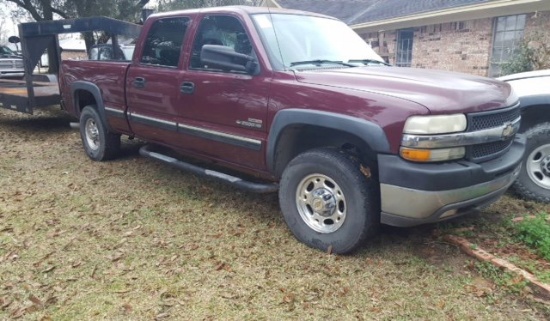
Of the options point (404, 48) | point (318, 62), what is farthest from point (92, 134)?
point (404, 48)

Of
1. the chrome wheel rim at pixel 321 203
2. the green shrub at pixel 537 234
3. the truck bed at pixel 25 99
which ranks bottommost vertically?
the green shrub at pixel 537 234

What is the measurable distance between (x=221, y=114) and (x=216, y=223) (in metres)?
1.05

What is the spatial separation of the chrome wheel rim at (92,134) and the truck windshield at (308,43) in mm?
3444

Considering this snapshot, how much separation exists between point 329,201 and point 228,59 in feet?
4.72

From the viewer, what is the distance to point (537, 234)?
3.49 meters

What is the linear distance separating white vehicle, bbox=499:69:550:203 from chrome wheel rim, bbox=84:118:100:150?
17.7 feet

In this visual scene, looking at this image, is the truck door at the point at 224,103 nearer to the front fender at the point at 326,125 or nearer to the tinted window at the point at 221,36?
the tinted window at the point at 221,36

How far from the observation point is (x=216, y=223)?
420 centimetres

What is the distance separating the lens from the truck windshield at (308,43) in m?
3.82

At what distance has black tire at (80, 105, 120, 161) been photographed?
19.9 feet

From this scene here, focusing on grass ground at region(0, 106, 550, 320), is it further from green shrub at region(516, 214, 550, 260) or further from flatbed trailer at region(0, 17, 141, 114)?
flatbed trailer at region(0, 17, 141, 114)

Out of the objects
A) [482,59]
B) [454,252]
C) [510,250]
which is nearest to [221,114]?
[454,252]

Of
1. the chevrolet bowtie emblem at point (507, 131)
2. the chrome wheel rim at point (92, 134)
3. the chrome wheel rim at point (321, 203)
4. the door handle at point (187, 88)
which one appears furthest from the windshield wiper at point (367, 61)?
the chrome wheel rim at point (92, 134)

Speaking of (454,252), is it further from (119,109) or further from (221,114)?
(119,109)
